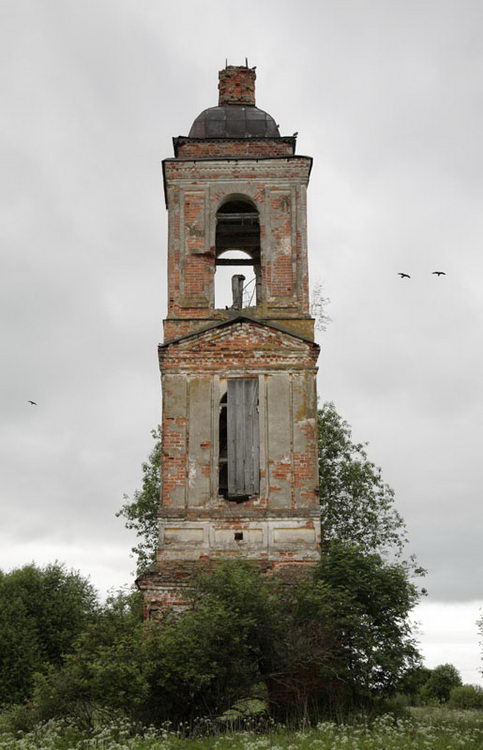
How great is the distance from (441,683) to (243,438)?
42.1 ft

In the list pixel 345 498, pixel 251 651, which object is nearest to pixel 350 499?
pixel 345 498

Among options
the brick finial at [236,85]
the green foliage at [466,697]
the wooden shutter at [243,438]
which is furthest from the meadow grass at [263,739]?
the brick finial at [236,85]

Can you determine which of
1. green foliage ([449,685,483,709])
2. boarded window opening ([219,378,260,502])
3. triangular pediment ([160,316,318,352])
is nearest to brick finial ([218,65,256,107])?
triangular pediment ([160,316,318,352])

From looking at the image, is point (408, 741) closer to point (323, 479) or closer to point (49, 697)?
point (49, 697)

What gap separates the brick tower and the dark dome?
0.03 metres

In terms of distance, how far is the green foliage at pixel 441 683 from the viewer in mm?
26058

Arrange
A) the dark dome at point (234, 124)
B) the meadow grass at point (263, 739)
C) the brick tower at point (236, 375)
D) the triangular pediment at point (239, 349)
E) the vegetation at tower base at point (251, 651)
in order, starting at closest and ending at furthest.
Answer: the meadow grass at point (263, 739)
the vegetation at tower base at point (251, 651)
the brick tower at point (236, 375)
the triangular pediment at point (239, 349)
the dark dome at point (234, 124)

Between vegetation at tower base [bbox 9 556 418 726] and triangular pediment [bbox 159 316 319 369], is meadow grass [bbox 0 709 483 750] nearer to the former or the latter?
vegetation at tower base [bbox 9 556 418 726]

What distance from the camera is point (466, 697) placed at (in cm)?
2381

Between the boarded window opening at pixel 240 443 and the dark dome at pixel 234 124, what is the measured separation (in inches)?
243

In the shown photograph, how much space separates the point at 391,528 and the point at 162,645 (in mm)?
14622

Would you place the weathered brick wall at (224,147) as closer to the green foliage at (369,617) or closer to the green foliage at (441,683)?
the green foliage at (369,617)

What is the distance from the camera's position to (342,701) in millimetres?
15281

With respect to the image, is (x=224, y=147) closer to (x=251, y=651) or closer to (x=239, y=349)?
(x=239, y=349)
